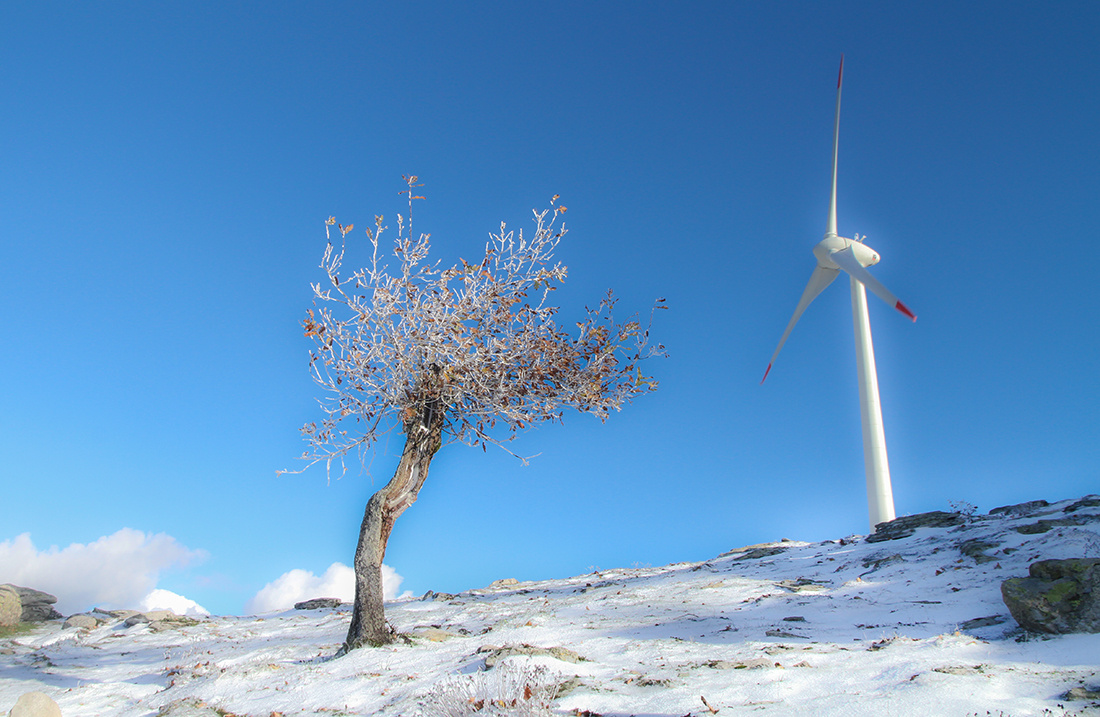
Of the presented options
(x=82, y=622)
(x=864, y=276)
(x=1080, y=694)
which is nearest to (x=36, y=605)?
(x=82, y=622)

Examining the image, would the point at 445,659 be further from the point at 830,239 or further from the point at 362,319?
the point at 830,239

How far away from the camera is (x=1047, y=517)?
57.0 feet

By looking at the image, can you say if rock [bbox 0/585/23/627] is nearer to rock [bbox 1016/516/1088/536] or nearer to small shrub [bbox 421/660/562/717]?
small shrub [bbox 421/660/562/717]

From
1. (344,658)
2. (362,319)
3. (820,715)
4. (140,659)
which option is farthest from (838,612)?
(140,659)

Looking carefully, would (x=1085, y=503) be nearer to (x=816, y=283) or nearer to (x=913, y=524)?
(x=913, y=524)

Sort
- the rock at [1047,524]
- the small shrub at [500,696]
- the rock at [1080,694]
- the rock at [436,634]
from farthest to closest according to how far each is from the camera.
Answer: the rock at [1047,524]
the rock at [436,634]
the rock at [1080,694]
the small shrub at [500,696]

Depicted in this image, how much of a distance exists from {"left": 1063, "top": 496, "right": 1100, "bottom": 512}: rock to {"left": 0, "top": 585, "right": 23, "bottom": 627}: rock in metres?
29.9

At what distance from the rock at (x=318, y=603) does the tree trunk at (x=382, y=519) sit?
10013mm

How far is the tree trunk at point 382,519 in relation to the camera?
11539 millimetres

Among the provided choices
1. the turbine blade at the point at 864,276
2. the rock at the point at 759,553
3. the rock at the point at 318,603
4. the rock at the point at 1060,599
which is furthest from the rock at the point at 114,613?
the turbine blade at the point at 864,276

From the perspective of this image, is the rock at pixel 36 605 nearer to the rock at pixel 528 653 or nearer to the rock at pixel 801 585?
the rock at pixel 528 653

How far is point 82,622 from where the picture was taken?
1967cm

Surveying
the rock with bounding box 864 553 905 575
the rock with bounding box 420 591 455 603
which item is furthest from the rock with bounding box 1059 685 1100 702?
the rock with bounding box 420 591 455 603

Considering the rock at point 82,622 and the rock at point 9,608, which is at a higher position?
the rock at point 9,608
